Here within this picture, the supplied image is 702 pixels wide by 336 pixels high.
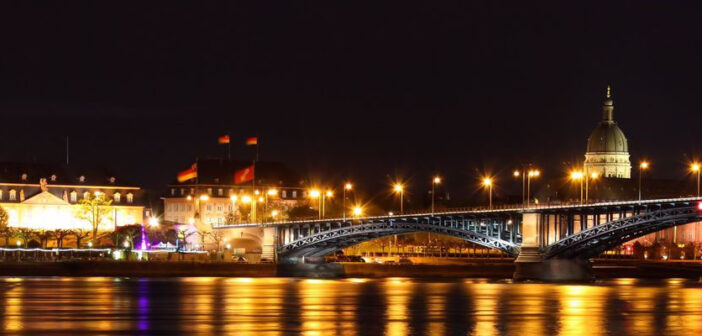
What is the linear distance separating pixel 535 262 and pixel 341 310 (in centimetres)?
5063

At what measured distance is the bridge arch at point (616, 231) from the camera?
10838 cm

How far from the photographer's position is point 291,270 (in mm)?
141625

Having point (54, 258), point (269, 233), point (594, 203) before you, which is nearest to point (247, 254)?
point (269, 233)

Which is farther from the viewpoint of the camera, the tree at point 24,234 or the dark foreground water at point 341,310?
the tree at point 24,234

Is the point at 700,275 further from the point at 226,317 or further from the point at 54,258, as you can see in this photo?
the point at 226,317

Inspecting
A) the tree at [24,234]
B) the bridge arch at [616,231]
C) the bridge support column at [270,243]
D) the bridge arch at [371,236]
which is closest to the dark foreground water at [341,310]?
the bridge arch at [616,231]

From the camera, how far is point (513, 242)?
125188 millimetres

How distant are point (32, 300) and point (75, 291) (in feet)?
43.1

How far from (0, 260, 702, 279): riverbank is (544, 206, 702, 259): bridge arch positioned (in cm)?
1601

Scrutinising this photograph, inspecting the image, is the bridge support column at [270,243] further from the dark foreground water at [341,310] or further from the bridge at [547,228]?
the dark foreground water at [341,310]

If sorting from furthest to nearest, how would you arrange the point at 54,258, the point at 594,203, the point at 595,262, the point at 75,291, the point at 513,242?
the point at 595,262 < the point at 54,258 < the point at 513,242 < the point at 594,203 < the point at 75,291

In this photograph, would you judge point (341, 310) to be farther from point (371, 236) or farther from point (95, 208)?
point (95, 208)

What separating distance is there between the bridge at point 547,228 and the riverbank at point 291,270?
11.4 feet

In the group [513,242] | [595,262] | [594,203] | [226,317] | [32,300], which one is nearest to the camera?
[226,317]
